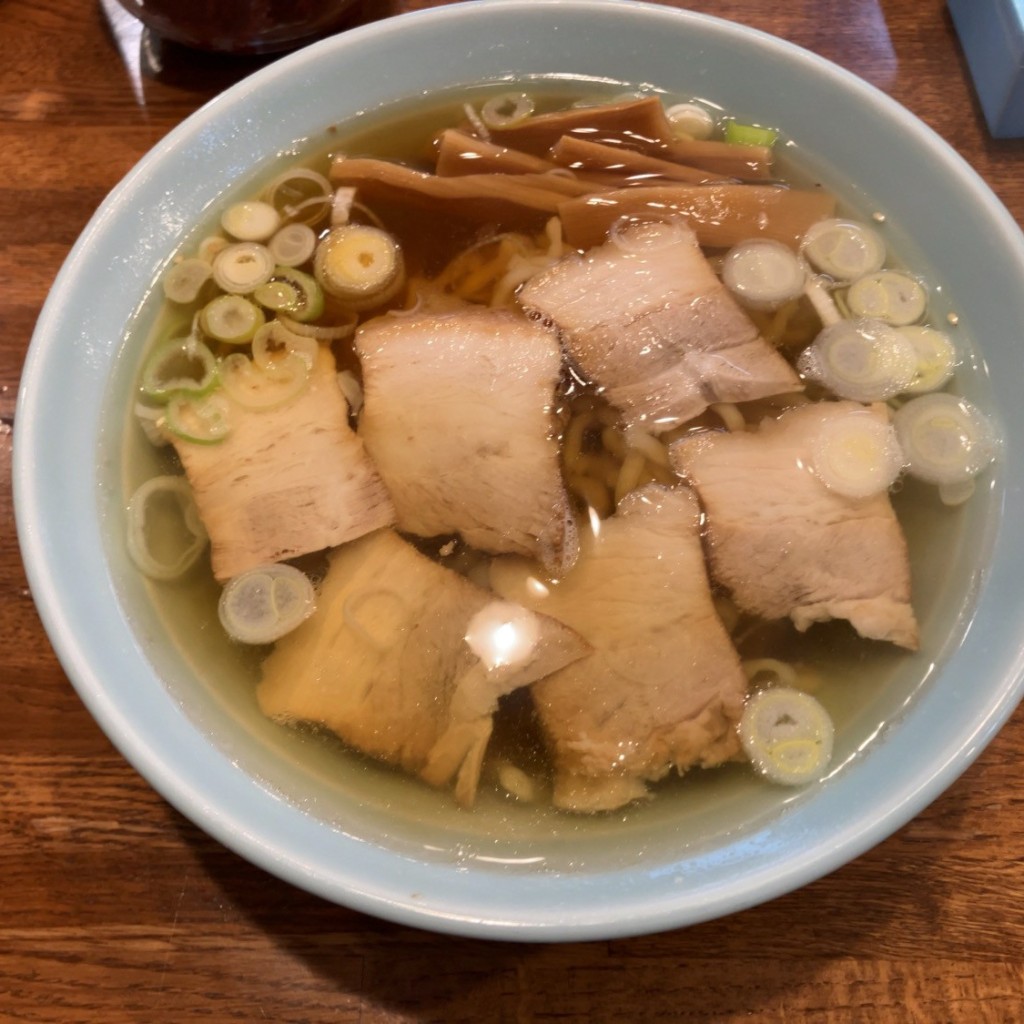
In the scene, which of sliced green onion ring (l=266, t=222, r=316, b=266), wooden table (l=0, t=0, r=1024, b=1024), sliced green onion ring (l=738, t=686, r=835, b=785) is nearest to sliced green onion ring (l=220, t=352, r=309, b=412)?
sliced green onion ring (l=266, t=222, r=316, b=266)

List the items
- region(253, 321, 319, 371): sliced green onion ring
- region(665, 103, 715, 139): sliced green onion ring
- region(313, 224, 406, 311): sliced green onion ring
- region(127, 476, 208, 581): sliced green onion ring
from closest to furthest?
1. region(127, 476, 208, 581): sliced green onion ring
2. region(253, 321, 319, 371): sliced green onion ring
3. region(313, 224, 406, 311): sliced green onion ring
4. region(665, 103, 715, 139): sliced green onion ring

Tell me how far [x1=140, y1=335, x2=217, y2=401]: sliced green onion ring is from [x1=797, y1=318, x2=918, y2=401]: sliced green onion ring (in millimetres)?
1063

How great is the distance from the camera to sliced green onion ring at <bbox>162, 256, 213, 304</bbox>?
5.10 ft

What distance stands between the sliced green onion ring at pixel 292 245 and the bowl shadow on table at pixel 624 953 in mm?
1100

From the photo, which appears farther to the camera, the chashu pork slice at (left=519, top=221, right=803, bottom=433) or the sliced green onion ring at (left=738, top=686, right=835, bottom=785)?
the chashu pork slice at (left=519, top=221, right=803, bottom=433)

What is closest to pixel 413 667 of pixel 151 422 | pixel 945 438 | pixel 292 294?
pixel 151 422

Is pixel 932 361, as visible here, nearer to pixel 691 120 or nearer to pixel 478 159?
pixel 691 120

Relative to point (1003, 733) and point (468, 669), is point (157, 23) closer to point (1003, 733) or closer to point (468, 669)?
point (468, 669)

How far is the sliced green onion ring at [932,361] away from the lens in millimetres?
1482

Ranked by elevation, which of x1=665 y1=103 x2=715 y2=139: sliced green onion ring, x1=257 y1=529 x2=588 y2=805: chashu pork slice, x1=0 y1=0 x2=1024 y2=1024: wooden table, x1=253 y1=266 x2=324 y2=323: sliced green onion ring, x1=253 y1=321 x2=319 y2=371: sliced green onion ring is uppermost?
x1=665 y1=103 x2=715 y2=139: sliced green onion ring

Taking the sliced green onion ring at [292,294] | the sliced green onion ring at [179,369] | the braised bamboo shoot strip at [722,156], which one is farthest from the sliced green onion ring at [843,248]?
the sliced green onion ring at [179,369]

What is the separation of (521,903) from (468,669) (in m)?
0.37

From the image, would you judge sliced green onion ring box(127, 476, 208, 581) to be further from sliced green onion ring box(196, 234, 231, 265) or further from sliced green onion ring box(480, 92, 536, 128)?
sliced green onion ring box(480, 92, 536, 128)

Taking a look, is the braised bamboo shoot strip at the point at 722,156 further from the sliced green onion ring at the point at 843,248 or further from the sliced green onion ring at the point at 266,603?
A: the sliced green onion ring at the point at 266,603
